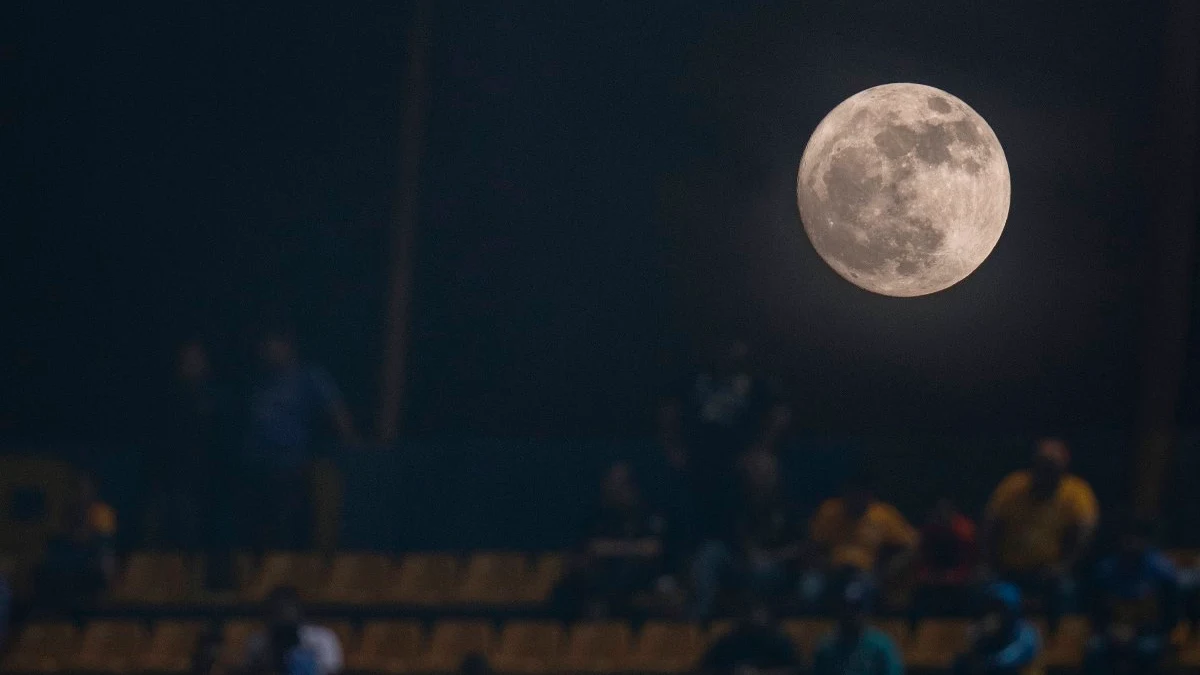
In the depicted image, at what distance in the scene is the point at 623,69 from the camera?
15742mm

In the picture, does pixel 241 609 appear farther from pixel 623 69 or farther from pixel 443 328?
pixel 623 69

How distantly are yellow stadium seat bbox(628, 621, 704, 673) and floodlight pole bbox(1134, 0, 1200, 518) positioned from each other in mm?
3722

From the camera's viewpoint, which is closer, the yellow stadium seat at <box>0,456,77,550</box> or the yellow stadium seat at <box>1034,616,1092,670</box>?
the yellow stadium seat at <box>1034,616,1092,670</box>

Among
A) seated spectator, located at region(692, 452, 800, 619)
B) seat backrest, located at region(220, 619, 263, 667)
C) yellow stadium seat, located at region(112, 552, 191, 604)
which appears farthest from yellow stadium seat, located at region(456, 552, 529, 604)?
yellow stadium seat, located at region(112, 552, 191, 604)

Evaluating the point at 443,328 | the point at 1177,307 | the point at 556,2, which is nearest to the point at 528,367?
the point at 443,328

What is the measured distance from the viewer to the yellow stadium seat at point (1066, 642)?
31.8 feet

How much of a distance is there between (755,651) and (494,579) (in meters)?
2.94

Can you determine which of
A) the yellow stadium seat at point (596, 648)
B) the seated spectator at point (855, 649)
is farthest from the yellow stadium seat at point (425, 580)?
the seated spectator at point (855, 649)

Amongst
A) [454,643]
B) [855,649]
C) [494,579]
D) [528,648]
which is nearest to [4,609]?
[454,643]

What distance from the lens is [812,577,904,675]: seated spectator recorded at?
30.2 feet

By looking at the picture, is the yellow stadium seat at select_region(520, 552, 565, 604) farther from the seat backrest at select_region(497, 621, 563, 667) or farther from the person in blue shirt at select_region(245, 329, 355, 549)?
the person in blue shirt at select_region(245, 329, 355, 549)

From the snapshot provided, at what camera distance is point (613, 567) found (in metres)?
11.0

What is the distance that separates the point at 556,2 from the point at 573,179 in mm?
1732

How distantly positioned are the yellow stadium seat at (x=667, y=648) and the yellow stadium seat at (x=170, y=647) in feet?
9.44
